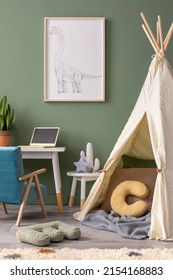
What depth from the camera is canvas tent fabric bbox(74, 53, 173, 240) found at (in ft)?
13.0

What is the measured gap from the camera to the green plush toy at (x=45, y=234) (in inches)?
142

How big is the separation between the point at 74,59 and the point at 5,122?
1.09m

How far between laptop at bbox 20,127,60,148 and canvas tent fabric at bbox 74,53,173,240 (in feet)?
2.72

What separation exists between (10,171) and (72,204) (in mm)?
1362

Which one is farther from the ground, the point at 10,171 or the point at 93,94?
the point at 93,94

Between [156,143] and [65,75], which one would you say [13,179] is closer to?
[156,143]

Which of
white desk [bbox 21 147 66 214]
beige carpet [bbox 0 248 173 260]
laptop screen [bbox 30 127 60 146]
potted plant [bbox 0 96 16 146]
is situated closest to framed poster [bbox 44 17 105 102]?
laptop screen [bbox 30 127 60 146]

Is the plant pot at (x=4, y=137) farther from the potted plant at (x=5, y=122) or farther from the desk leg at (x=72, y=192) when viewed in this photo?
the desk leg at (x=72, y=192)

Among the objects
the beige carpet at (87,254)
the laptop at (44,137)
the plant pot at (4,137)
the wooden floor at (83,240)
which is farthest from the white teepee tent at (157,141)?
the plant pot at (4,137)

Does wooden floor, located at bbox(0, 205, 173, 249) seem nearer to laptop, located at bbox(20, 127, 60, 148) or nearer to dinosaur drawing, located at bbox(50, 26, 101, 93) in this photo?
laptop, located at bbox(20, 127, 60, 148)
